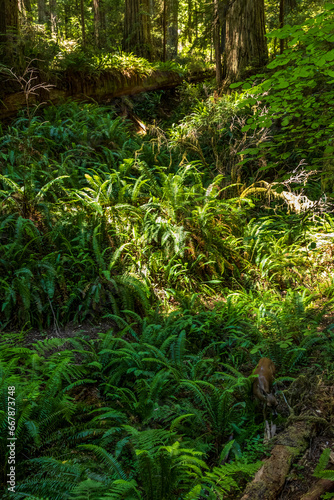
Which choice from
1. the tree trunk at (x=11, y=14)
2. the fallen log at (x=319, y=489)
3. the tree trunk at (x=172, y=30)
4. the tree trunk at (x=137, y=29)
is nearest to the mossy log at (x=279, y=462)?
the fallen log at (x=319, y=489)

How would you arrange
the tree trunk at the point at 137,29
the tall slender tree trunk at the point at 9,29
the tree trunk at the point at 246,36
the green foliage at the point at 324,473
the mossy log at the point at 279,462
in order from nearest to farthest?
the green foliage at the point at 324,473 → the mossy log at the point at 279,462 → the tall slender tree trunk at the point at 9,29 → the tree trunk at the point at 246,36 → the tree trunk at the point at 137,29

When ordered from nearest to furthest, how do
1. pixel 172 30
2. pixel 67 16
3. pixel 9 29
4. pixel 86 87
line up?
1. pixel 9 29
2. pixel 86 87
3. pixel 67 16
4. pixel 172 30

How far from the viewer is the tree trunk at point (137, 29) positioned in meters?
10.4

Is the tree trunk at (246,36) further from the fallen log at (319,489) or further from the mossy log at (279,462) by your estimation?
the fallen log at (319,489)

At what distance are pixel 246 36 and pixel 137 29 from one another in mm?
3763

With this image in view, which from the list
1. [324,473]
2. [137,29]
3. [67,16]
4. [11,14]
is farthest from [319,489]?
[67,16]

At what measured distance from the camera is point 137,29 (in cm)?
1037

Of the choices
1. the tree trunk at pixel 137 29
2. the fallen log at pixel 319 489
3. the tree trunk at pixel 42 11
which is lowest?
the fallen log at pixel 319 489

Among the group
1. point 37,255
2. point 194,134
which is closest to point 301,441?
point 37,255

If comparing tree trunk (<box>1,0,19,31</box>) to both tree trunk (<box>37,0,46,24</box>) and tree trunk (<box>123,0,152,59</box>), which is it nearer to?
tree trunk (<box>123,0,152,59</box>)

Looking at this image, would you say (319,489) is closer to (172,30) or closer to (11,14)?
(11,14)

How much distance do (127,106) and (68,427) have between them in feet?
28.2

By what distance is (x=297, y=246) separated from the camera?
516cm

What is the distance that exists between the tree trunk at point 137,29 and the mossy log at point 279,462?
37.1 ft
